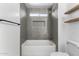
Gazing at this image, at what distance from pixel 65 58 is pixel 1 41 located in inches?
52.2

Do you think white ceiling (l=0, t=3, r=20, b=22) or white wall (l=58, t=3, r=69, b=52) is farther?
white wall (l=58, t=3, r=69, b=52)

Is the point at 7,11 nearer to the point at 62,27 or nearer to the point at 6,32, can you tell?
the point at 6,32

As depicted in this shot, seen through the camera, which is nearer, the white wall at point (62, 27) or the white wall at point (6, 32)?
the white wall at point (6, 32)

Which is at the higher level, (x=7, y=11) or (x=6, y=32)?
(x=7, y=11)

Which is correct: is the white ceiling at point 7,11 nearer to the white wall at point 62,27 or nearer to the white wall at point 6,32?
the white wall at point 6,32

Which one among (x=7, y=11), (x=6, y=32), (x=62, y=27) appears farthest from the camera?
(x=62, y=27)

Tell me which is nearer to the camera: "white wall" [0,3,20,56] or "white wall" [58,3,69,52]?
"white wall" [0,3,20,56]

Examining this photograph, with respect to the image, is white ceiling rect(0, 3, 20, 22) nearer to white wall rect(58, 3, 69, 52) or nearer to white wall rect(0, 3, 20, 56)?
white wall rect(0, 3, 20, 56)

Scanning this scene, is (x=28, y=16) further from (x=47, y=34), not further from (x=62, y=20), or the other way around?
(x=62, y=20)

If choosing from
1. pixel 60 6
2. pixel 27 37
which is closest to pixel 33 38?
pixel 27 37

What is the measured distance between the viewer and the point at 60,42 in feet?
11.6

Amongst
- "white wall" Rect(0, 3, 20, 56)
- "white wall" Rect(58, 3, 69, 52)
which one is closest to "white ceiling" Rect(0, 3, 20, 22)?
"white wall" Rect(0, 3, 20, 56)

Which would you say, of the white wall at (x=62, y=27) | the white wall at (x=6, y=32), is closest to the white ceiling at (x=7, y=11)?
the white wall at (x=6, y=32)

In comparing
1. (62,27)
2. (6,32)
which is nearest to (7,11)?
(6,32)
